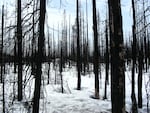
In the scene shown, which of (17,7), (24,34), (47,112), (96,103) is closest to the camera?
(24,34)

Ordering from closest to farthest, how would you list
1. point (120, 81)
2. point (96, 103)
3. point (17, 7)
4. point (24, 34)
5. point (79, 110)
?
point (120, 81) < point (24, 34) < point (79, 110) < point (96, 103) < point (17, 7)

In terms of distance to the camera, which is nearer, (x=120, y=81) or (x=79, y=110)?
(x=120, y=81)

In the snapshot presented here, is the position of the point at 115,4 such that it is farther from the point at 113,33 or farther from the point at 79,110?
the point at 79,110

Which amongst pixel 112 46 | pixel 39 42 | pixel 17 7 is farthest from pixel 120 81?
pixel 17 7

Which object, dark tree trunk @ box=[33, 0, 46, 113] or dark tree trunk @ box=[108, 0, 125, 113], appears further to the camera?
dark tree trunk @ box=[33, 0, 46, 113]

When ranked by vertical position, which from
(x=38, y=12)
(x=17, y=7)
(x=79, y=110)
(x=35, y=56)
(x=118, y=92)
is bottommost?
(x=79, y=110)

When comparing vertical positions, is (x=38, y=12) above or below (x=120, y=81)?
above

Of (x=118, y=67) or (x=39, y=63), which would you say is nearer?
(x=118, y=67)

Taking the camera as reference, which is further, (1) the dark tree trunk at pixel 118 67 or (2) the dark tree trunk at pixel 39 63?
(2) the dark tree trunk at pixel 39 63

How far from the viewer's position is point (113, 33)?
5387mm

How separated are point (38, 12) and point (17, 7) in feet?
22.5

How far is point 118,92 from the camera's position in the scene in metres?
5.30

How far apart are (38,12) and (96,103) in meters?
7.35

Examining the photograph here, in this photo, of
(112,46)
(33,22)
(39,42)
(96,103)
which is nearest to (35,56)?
(39,42)
